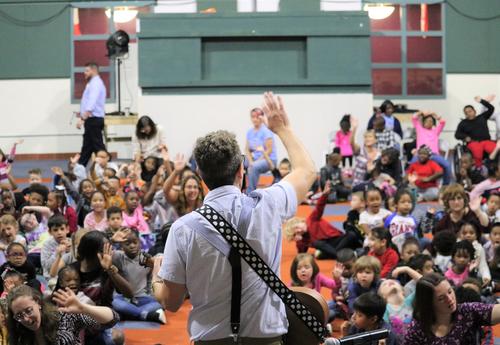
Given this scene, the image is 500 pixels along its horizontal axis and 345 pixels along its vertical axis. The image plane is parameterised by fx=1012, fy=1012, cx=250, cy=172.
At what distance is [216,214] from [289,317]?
502 millimetres

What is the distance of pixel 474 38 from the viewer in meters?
18.8

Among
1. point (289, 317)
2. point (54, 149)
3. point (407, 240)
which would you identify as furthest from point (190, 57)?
point (289, 317)

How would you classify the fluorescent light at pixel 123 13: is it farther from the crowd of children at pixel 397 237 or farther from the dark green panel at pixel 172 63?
the crowd of children at pixel 397 237

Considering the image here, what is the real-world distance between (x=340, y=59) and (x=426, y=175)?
3771mm

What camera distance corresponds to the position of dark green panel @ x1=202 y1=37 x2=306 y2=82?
52.4 feet

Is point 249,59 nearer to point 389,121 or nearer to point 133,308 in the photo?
point 389,121

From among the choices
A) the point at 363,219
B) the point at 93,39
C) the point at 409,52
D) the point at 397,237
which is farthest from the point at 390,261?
the point at 93,39

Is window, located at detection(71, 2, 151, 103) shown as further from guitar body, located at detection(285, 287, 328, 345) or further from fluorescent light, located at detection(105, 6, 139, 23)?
guitar body, located at detection(285, 287, 328, 345)

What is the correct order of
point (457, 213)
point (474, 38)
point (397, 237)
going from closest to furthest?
point (397, 237)
point (457, 213)
point (474, 38)

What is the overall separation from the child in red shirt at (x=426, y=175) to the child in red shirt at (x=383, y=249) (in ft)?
14.2

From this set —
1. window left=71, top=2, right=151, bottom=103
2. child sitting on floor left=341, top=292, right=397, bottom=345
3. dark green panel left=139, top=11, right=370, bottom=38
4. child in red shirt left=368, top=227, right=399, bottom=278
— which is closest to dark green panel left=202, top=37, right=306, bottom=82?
dark green panel left=139, top=11, right=370, bottom=38

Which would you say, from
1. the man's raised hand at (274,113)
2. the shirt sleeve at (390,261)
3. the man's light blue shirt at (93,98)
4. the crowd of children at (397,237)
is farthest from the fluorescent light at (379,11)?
the man's raised hand at (274,113)

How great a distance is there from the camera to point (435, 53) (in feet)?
62.5

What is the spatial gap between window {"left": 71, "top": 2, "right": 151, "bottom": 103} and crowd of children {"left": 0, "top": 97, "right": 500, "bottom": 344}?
609 centimetres
